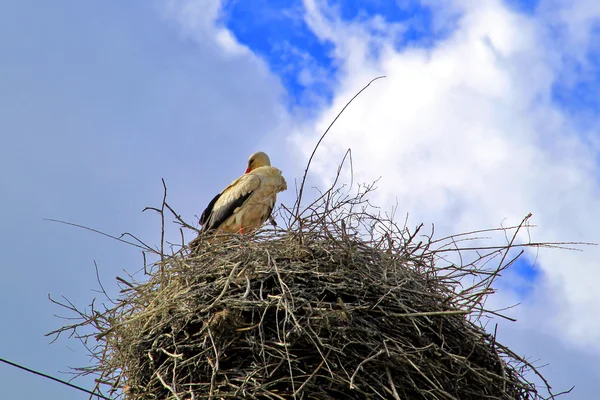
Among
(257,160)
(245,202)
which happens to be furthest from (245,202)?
(257,160)

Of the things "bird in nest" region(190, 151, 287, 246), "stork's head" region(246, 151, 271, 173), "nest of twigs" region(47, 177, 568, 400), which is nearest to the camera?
"nest of twigs" region(47, 177, 568, 400)

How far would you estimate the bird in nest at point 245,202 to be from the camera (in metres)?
7.82

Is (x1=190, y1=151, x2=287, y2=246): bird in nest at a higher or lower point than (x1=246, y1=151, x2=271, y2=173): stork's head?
lower

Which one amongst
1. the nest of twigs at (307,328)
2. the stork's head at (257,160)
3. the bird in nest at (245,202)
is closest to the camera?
the nest of twigs at (307,328)

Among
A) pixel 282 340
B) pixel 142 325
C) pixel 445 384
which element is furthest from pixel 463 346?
pixel 142 325

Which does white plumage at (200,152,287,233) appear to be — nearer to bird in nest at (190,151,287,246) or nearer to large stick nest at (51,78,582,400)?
bird in nest at (190,151,287,246)

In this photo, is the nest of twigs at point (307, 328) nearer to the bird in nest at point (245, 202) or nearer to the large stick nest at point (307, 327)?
the large stick nest at point (307, 327)

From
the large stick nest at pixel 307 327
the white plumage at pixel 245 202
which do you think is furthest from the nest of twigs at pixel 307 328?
the white plumage at pixel 245 202

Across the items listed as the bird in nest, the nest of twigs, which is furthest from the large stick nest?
the bird in nest

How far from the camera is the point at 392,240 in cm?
528

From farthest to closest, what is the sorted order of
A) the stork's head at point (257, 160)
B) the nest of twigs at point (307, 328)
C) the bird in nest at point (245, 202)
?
the stork's head at point (257, 160) < the bird in nest at point (245, 202) < the nest of twigs at point (307, 328)

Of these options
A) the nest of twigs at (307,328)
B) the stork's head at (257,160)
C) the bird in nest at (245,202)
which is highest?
the stork's head at (257,160)

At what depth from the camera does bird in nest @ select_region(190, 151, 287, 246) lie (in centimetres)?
782

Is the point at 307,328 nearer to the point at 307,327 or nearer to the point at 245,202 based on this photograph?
the point at 307,327
